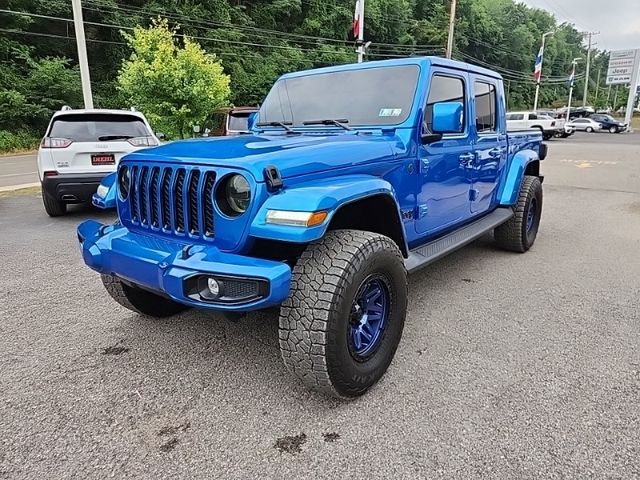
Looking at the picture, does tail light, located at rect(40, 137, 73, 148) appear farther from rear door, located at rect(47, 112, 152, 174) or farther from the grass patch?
the grass patch

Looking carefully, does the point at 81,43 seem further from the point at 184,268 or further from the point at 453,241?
the point at 184,268

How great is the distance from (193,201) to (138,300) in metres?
1.25

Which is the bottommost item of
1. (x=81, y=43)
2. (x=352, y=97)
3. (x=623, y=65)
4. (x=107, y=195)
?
(x=107, y=195)

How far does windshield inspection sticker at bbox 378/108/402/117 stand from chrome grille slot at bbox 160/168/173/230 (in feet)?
5.05

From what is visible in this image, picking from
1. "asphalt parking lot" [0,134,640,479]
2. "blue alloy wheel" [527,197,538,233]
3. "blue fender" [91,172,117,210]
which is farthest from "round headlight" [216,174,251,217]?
"blue alloy wheel" [527,197,538,233]

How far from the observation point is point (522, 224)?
517cm

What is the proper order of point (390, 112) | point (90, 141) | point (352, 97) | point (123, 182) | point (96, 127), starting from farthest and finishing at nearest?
point (96, 127), point (90, 141), point (352, 97), point (390, 112), point (123, 182)

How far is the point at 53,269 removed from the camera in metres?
4.84

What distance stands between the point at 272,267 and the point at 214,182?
0.58 metres

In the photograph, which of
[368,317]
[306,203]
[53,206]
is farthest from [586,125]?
[306,203]

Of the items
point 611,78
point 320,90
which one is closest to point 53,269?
point 320,90

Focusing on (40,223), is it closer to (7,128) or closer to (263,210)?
(263,210)

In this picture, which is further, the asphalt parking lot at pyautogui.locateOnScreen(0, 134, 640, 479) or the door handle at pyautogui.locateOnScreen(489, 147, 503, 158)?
the door handle at pyautogui.locateOnScreen(489, 147, 503, 158)

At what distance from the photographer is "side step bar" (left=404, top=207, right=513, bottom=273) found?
10.5ft
